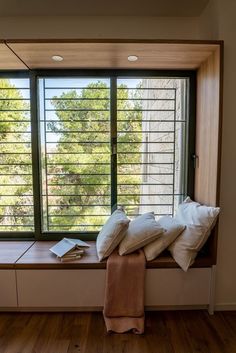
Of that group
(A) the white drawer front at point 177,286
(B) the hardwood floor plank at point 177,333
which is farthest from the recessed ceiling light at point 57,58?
(B) the hardwood floor plank at point 177,333

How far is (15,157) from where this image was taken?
229cm

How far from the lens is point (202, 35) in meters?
1.99

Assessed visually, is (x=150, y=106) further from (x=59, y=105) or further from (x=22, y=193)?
(x=22, y=193)

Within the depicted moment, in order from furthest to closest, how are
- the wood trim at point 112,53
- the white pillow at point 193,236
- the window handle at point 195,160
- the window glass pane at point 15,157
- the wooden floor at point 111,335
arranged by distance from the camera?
the window glass pane at point 15,157
the window handle at point 195,160
the white pillow at point 193,236
the wood trim at point 112,53
the wooden floor at point 111,335

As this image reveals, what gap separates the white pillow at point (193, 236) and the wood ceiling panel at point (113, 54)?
1.18m

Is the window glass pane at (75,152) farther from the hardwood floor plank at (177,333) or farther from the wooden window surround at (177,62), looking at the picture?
the hardwood floor plank at (177,333)

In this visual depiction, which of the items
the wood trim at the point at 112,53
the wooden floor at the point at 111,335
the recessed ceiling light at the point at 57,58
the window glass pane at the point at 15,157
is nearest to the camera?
the wooden floor at the point at 111,335

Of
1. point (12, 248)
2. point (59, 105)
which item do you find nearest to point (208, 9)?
point (59, 105)

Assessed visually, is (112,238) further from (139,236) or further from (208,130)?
(208,130)

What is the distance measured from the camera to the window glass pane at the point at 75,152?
7.26 ft

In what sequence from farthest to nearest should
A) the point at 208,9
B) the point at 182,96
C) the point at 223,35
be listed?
the point at 182,96
the point at 208,9
the point at 223,35

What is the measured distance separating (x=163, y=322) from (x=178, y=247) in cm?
57

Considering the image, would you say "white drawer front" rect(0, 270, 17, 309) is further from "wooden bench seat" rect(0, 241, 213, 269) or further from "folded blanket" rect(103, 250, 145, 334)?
"folded blanket" rect(103, 250, 145, 334)

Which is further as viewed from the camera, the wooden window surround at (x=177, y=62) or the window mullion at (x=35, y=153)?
the window mullion at (x=35, y=153)
